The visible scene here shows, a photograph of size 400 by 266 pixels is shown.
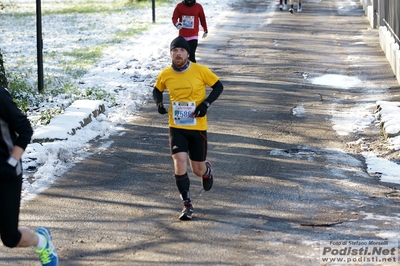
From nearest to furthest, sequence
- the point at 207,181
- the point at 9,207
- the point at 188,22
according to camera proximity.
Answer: the point at 9,207 → the point at 207,181 → the point at 188,22

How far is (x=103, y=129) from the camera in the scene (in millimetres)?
11641

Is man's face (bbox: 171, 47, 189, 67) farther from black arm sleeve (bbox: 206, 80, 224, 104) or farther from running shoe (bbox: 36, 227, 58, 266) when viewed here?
running shoe (bbox: 36, 227, 58, 266)

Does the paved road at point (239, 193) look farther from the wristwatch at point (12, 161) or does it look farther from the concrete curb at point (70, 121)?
the wristwatch at point (12, 161)

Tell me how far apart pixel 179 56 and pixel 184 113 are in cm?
58

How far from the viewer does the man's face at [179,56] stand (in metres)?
7.53

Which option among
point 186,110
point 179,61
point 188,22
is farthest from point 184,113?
point 188,22

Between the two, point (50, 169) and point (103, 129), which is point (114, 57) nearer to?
point (103, 129)

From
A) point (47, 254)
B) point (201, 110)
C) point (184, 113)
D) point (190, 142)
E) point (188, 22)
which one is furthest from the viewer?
point (188, 22)

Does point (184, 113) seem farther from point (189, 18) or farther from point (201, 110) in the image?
point (189, 18)

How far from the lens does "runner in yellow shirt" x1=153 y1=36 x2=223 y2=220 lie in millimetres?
7605

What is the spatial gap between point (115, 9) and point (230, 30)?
27.7ft

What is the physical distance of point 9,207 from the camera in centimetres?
547

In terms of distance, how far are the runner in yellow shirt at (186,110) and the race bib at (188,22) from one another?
7266mm

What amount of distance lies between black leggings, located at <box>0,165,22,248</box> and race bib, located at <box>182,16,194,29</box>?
977 centimetres
